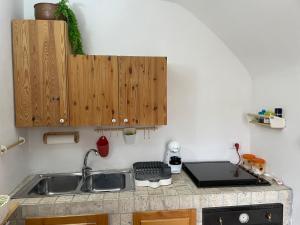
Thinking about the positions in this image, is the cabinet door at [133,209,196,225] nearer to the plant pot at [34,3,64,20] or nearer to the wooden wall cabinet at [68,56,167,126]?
the wooden wall cabinet at [68,56,167,126]

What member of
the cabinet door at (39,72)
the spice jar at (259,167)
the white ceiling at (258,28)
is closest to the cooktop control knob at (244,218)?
the spice jar at (259,167)

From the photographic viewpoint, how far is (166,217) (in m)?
1.51

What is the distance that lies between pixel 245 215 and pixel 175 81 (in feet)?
3.99

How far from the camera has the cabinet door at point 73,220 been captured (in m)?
1.41

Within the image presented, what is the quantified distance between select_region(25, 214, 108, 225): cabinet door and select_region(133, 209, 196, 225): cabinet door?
0.70 ft

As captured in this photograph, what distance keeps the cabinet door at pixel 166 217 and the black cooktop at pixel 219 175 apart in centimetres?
23

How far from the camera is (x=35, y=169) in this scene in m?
1.96

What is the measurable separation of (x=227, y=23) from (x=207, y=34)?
0.27 metres

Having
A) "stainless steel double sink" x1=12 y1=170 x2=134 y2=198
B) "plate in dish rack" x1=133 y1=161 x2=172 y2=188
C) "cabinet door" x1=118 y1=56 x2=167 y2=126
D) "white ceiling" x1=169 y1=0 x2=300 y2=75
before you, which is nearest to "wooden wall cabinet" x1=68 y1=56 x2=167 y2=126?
"cabinet door" x1=118 y1=56 x2=167 y2=126

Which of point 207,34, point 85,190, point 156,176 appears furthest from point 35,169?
point 207,34

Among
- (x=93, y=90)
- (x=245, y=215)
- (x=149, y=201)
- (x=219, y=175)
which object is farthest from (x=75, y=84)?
(x=245, y=215)

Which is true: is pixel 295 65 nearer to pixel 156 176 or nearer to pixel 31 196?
pixel 156 176

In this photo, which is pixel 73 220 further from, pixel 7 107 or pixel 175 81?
pixel 175 81

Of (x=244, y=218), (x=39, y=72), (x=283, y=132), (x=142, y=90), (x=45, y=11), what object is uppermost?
(x=45, y=11)
